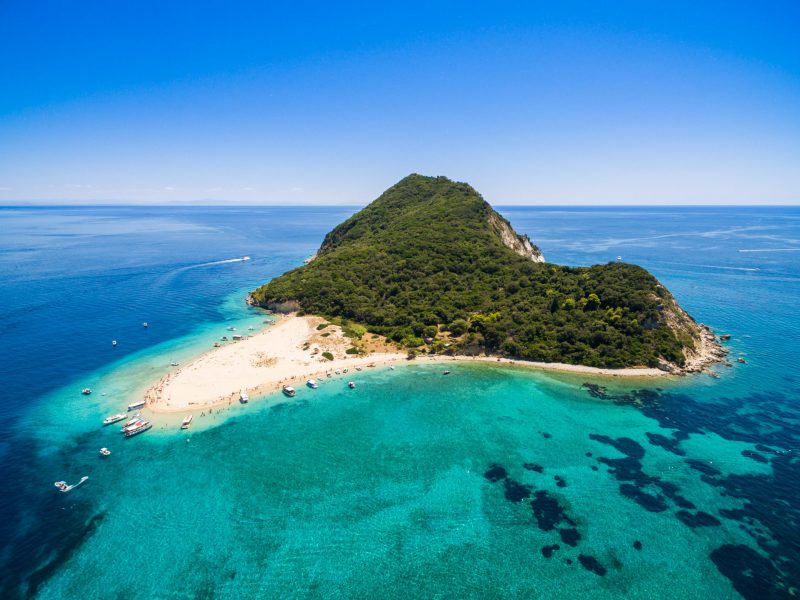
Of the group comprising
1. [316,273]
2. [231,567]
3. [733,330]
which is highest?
[316,273]

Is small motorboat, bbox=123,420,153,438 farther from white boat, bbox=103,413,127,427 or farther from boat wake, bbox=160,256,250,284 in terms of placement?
boat wake, bbox=160,256,250,284

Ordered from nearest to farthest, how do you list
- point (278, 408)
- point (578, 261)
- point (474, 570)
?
point (474, 570) → point (278, 408) → point (578, 261)

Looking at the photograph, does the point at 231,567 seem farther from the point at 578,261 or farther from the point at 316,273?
the point at 578,261

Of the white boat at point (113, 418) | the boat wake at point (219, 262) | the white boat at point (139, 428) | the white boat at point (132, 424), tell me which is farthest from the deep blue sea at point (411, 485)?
the boat wake at point (219, 262)

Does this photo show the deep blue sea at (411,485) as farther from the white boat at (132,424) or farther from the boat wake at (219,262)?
the boat wake at (219,262)

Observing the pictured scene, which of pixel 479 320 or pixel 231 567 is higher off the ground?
pixel 479 320

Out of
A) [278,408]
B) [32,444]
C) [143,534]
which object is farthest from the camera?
[278,408]

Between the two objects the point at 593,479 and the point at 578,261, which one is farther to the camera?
the point at 578,261

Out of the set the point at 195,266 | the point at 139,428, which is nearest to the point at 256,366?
the point at 139,428

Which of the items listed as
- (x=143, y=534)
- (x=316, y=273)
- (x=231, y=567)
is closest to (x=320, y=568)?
(x=231, y=567)
